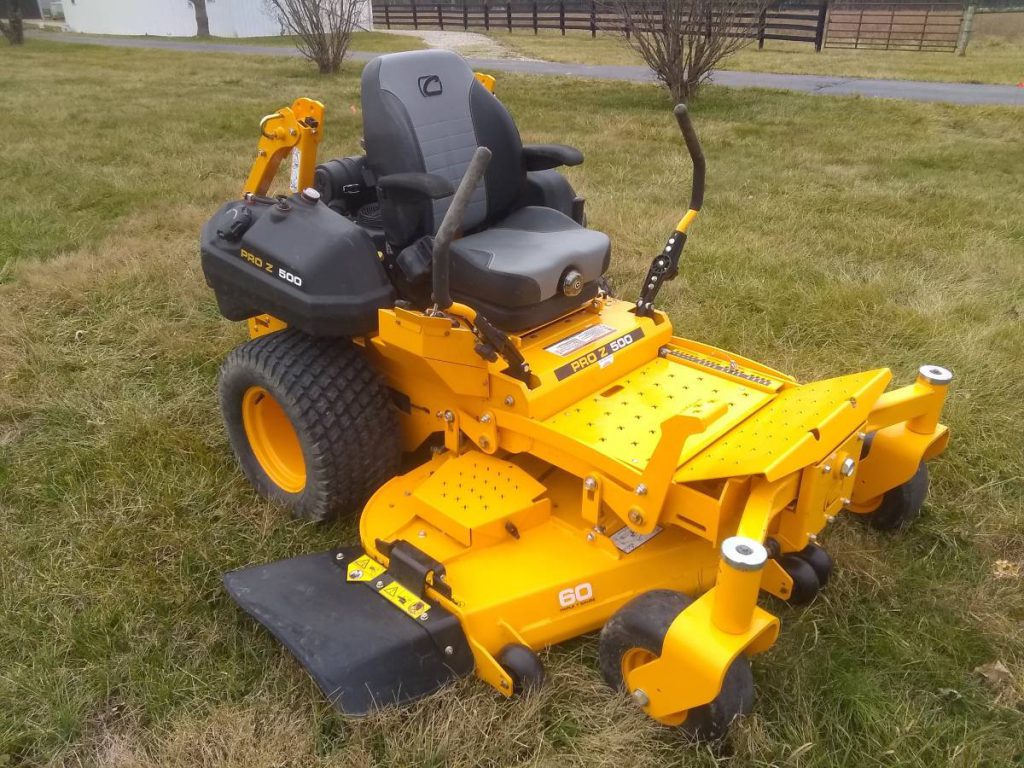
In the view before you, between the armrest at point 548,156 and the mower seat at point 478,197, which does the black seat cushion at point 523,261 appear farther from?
the armrest at point 548,156

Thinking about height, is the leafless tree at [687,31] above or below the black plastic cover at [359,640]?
above

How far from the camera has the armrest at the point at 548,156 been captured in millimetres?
3162

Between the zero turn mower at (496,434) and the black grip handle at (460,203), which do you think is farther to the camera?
the zero turn mower at (496,434)

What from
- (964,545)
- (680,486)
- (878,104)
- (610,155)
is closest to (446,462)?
(680,486)

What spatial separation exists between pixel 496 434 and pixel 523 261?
556 mm

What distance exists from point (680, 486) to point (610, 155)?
6.44 metres

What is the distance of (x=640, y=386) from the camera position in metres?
2.75

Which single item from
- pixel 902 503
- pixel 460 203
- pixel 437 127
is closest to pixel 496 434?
pixel 460 203

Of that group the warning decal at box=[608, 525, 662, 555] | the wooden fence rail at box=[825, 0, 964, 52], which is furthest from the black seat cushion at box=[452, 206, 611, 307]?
the wooden fence rail at box=[825, 0, 964, 52]

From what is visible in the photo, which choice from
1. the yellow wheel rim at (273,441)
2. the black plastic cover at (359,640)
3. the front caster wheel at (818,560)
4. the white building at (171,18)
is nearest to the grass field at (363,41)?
the white building at (171,18)

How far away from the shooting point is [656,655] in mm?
2025

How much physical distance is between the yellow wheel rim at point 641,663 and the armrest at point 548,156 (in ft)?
5.99

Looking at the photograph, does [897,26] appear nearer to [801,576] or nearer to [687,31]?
[687,31]

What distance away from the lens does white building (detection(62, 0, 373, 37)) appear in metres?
26.1
